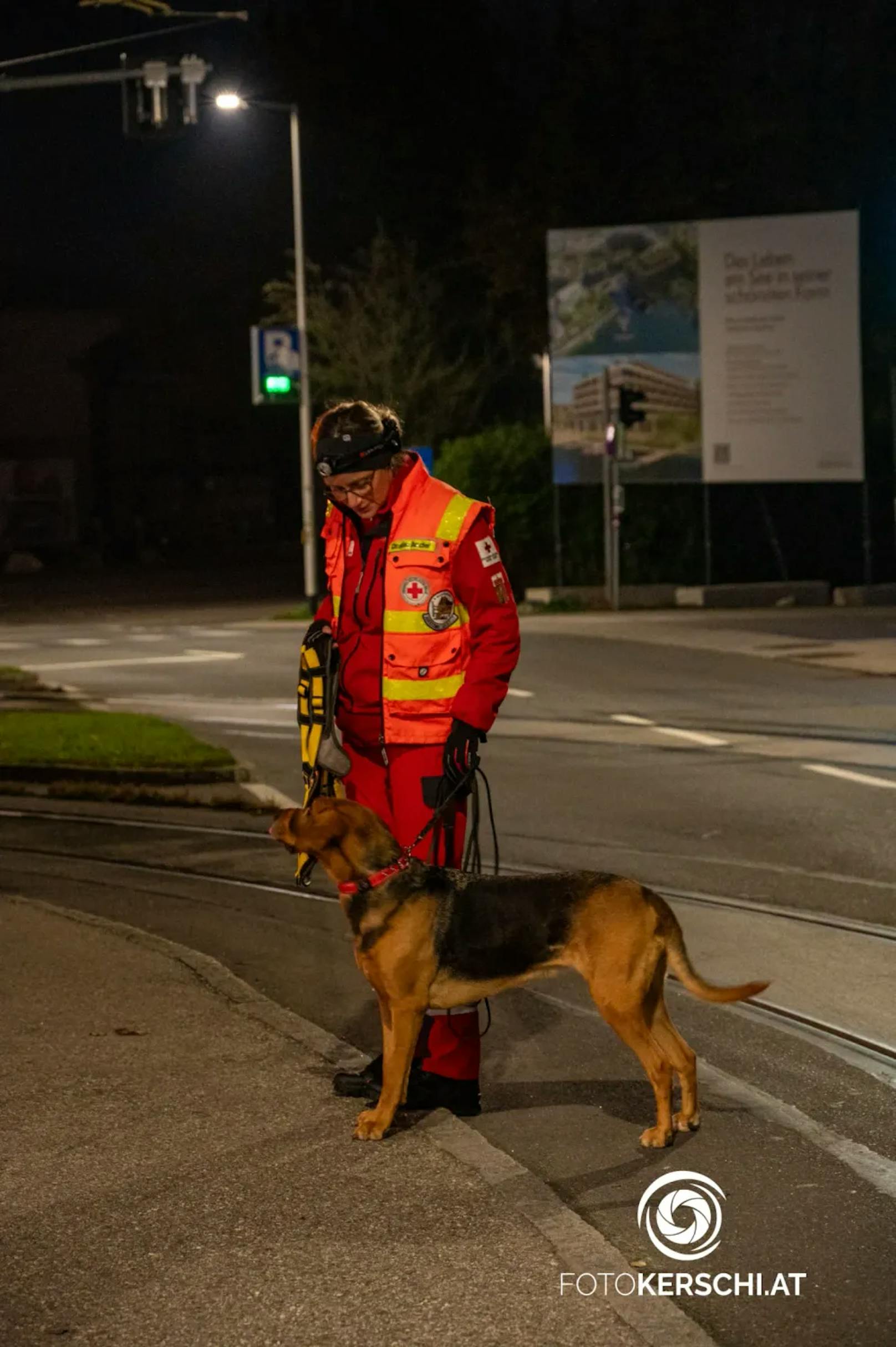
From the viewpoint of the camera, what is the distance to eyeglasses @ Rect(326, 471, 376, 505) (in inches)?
222

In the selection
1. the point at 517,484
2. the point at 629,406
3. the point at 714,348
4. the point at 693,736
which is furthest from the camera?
the point at 517,484

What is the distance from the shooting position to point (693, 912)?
8953 millimetres

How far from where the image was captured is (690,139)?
43.1 m

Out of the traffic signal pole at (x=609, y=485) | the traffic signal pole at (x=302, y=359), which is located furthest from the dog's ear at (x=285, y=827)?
the traffic signal pole at (x=609, y=485)

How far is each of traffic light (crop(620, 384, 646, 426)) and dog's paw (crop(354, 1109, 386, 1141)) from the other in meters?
27.7

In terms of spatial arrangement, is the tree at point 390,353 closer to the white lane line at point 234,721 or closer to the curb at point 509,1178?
the white lane line at point 234,721

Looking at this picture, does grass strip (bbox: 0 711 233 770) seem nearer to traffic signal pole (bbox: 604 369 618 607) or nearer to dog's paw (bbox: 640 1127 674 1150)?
dog's paw (bbox: 640 1127 674 1150)

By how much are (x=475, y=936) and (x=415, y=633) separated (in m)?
0.84

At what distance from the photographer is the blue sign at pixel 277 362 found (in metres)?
32.8

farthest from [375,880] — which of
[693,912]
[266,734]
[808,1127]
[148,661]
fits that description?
[148,661]

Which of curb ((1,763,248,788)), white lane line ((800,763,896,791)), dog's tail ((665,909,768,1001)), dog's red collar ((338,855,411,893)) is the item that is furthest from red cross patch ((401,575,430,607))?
curb ((1,763,248,788))

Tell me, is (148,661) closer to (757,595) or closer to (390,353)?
(757,595)

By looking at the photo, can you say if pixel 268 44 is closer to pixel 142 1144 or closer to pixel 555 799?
pixel 555 799

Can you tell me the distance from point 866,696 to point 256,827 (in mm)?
8082
